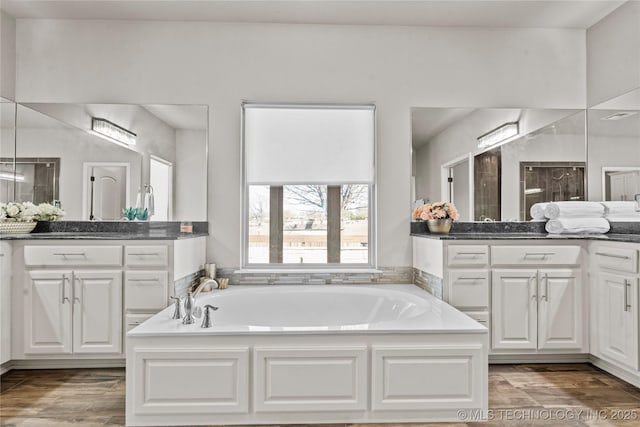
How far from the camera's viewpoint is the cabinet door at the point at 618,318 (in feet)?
8.07

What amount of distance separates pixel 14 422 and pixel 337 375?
171 cm

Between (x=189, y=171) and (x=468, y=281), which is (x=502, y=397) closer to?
(x=468, y=281)

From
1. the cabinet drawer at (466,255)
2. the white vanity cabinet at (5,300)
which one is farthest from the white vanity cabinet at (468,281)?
the white vanity cabinet at (5,300)

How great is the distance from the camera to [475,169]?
3.37m

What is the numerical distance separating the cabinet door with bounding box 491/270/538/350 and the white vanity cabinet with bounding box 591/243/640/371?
1.29 feet

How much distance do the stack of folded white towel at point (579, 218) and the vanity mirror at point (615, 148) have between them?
256 mm

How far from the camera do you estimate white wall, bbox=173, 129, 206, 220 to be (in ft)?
10.8

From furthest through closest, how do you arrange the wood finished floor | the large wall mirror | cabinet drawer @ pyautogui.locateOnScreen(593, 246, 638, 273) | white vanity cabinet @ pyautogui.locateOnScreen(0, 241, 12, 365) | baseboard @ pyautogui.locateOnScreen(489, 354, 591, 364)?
the large wall mirror → baseboard @ pyautogui.locateOnScreen(489, 354, 591, 364) → white vanity cabinet @ pyautogui.locateOnScreen(0, 241, 12, 365) → cabinet drawer @ pyautogui.locateOnScreen(593, 246, 638, 273) → the wood finished floor

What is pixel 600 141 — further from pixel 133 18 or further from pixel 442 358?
pixel 133 18

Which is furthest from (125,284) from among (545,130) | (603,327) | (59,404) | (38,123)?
(545,130)

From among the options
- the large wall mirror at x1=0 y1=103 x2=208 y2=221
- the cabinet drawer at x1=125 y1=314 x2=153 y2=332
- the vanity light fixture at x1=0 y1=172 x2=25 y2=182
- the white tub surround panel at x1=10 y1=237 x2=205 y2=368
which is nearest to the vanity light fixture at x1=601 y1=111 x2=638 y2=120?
the large wall mirror at x1=0 y1=103 x2=208 y2=221

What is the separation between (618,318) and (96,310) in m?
3.45

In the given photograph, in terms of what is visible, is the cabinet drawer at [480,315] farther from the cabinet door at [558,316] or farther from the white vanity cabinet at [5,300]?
the white vanity cabinet at [5,300]

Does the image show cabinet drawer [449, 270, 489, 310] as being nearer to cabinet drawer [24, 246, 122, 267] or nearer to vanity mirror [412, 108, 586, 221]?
vanity mirror [412, 108, 586, 221]
